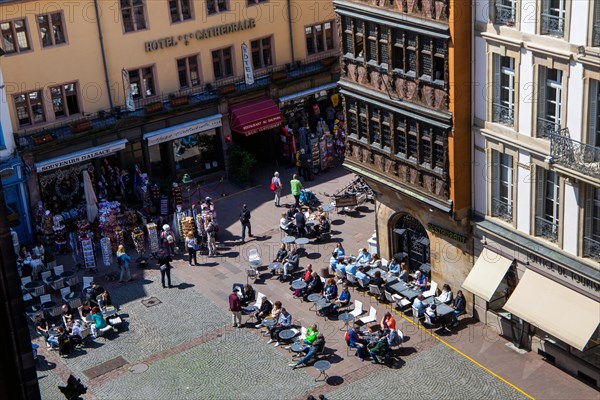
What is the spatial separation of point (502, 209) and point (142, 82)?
25400 millimetres

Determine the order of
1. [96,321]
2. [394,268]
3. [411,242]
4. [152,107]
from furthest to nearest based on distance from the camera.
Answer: [152,107] → [411,242] → [394,268] → [96,321]

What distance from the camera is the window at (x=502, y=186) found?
136 ft

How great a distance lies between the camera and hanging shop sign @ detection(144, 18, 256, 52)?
5912cm

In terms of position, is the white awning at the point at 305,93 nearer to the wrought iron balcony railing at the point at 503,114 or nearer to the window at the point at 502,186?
the window at the point at 502,186

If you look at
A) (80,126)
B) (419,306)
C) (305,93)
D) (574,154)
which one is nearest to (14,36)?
(80,126)

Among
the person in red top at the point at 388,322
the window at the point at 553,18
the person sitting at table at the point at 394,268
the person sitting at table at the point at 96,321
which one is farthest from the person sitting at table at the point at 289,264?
the window at the point at 553,18

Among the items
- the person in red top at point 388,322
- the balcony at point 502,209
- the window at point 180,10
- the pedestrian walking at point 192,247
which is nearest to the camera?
the balcony at point 502,209

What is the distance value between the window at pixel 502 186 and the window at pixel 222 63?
80.4ft

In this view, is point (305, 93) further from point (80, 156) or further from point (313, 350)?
point (313, 350)

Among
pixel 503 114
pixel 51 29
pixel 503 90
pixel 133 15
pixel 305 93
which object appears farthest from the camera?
pixel 305 93

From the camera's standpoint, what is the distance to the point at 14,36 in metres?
54.6

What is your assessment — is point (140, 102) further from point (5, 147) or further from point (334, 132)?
point (334, 132)

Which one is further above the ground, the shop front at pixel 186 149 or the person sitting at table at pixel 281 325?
the shop front at pixel 186 149

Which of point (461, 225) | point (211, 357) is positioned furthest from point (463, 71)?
point (211, 357)
